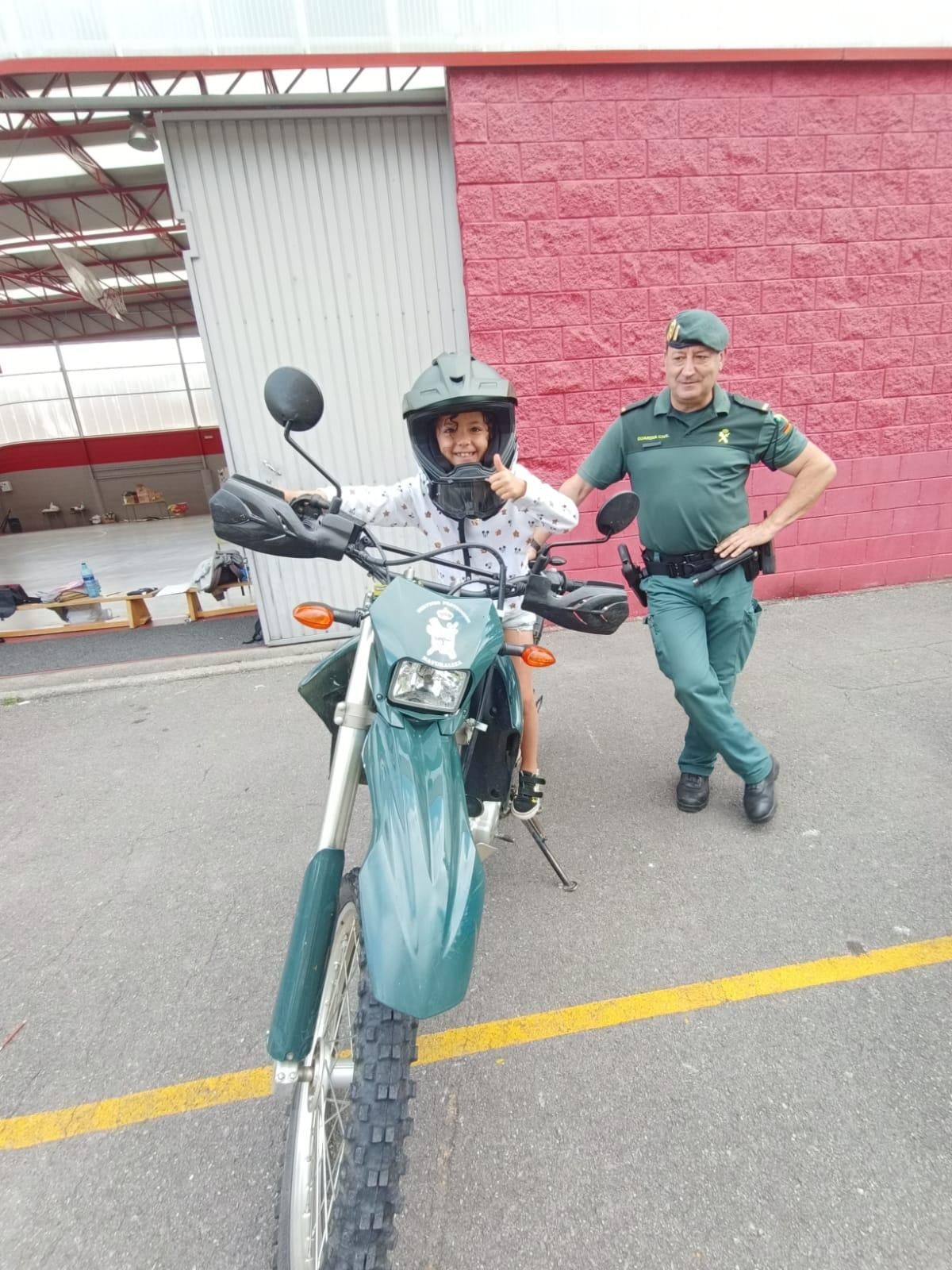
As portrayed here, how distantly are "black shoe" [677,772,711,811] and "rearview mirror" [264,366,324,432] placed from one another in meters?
2.25

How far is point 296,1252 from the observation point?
1164 millimetres

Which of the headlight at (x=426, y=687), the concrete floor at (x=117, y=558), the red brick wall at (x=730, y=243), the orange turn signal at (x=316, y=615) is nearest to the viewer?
the headlight at (x=426, y=687)

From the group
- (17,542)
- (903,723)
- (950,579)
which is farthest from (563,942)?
(17,542)

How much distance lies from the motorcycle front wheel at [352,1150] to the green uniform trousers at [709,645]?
177 centimetres

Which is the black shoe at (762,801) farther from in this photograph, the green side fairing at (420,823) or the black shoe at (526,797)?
the green side fairing at (420,823)

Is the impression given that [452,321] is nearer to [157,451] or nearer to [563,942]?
[563,942]

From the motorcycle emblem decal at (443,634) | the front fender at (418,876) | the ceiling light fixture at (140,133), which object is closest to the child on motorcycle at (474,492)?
the motorcycle emblem decal at (443,634)

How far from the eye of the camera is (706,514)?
2586mm

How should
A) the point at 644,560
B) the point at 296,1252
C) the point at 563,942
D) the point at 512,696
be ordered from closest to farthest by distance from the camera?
the point at 296,1252, the point at 512,696, the point at 563,942, the point at 644,560

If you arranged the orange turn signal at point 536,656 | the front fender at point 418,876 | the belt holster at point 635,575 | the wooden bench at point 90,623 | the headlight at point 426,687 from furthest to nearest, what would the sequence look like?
the wooden bench at point 90,623, the belt holster at point 635,575, the orange turn signal at point 536,656, the headlight at point 426,687, the front fender at point 418,876

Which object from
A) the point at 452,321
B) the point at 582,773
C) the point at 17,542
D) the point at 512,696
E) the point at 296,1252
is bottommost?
the point at 17,542

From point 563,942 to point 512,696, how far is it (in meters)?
0.93

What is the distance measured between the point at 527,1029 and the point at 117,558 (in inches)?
564

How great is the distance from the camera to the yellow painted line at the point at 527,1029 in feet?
5.69
